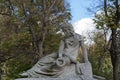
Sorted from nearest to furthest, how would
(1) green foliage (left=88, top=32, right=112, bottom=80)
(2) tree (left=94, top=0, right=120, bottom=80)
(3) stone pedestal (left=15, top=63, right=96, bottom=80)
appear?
(3) stone pedestal (left=15, top=63, right=96, bottom=80) → (2) tree (left=94, top=0, right=120, bottom=80) → (1) green foliage (left=88, top=32, right=112, bottom=80)

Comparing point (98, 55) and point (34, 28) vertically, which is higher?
point (34, 28)

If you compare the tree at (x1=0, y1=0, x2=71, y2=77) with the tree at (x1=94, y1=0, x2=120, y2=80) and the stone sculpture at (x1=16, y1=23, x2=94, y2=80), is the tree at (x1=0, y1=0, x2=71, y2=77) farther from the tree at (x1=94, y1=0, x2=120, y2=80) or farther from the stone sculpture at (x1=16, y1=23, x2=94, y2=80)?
the stone sculpture at (x1=16, y1=23, x2=94, y2=80)

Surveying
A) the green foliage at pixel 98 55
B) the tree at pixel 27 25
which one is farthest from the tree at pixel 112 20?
the green foliage at pixel 98 55

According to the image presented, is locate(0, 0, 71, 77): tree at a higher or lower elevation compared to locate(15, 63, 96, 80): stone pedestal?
higher

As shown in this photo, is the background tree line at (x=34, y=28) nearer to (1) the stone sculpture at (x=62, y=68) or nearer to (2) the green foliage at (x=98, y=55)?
(2) the green foliage at (x=98, y=55)

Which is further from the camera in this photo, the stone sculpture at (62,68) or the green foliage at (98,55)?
the green foliage at (98,55)

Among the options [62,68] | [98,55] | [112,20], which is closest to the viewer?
[62,68]

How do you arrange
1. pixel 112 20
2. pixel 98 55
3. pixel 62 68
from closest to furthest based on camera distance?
pixel 62 68
pixel 112 20
pixel 98 55

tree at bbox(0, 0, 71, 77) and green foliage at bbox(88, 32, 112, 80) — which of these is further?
green foliage at bbox(88, 32, 112, 80)

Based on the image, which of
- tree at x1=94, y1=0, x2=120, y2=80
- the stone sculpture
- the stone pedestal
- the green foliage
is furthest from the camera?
the green foliage

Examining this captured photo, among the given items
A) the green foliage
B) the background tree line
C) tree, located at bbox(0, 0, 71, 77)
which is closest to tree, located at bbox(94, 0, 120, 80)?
the background tree line

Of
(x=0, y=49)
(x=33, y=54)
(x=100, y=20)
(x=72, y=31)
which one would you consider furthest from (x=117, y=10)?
(x=72, y=31)

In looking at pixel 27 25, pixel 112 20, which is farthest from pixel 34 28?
pixel 112 20

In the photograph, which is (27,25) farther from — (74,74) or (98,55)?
(74,74)
